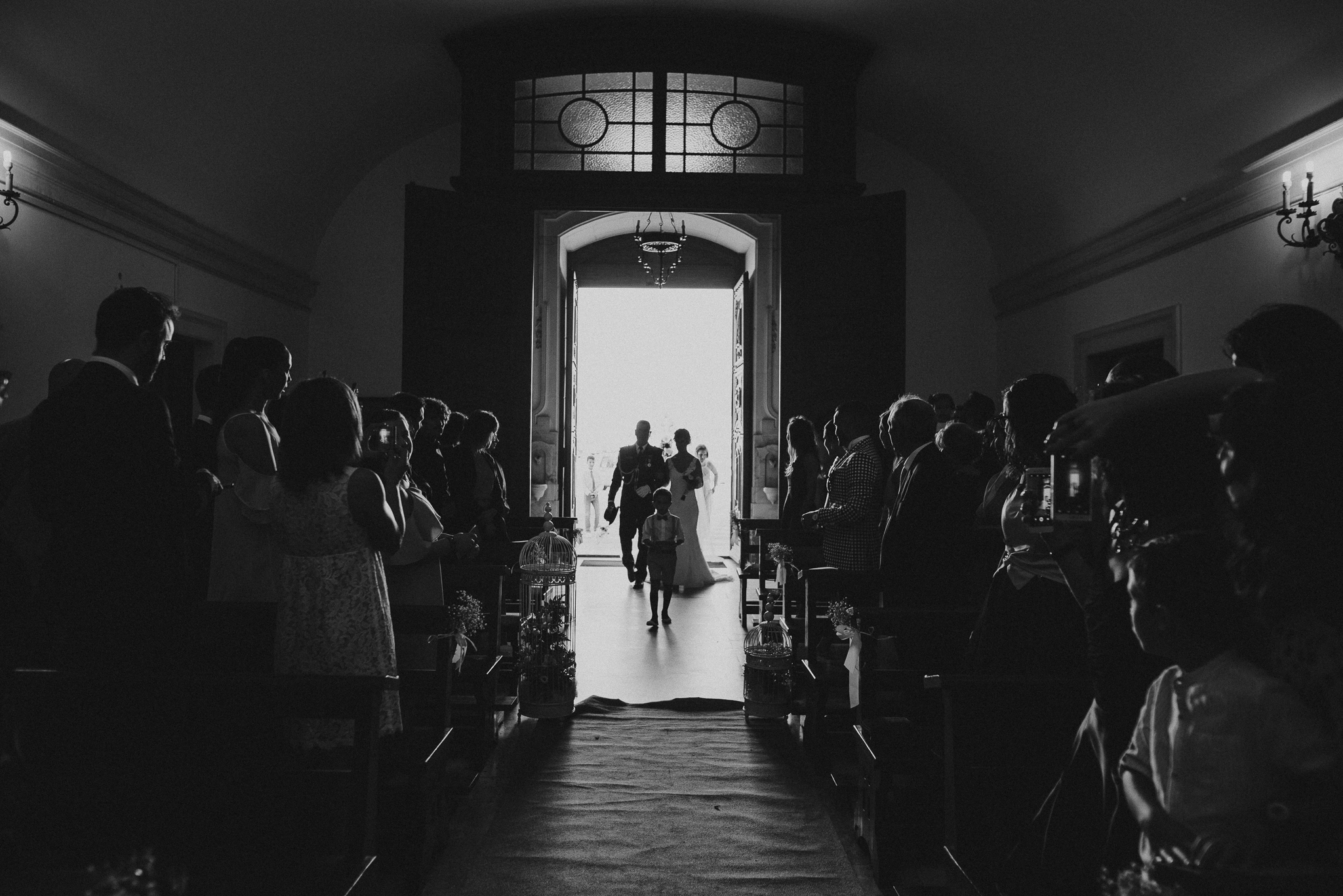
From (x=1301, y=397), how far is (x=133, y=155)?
24.8 feet

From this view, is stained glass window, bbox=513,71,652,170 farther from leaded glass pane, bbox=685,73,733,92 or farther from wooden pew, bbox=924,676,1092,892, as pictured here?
wooden pew, bbox=924,676,1092,892

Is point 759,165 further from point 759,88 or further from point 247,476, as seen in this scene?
point 247,476

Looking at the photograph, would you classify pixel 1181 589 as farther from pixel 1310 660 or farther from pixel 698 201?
pixel 698 201

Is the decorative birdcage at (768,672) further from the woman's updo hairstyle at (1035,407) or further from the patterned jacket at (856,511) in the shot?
the woman's updo hairstyle at (1035,407)

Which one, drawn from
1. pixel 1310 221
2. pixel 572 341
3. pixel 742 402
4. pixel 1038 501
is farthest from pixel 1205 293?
pixel 572 341

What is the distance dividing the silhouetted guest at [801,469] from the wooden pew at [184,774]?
5777mm

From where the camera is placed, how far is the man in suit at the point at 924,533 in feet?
13.2

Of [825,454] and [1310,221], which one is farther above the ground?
[1310,221]

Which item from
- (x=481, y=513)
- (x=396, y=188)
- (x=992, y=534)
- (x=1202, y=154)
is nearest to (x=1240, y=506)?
(x=992, y=534)

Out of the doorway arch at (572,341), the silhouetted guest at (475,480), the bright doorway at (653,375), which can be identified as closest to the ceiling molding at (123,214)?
the silhouetted guest at (475,480)

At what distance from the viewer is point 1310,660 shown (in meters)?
1.47

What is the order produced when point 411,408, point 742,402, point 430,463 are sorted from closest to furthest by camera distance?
point 411,408, point 430,463, point 742,402

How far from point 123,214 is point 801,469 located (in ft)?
16.9

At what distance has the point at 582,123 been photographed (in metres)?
8.58
